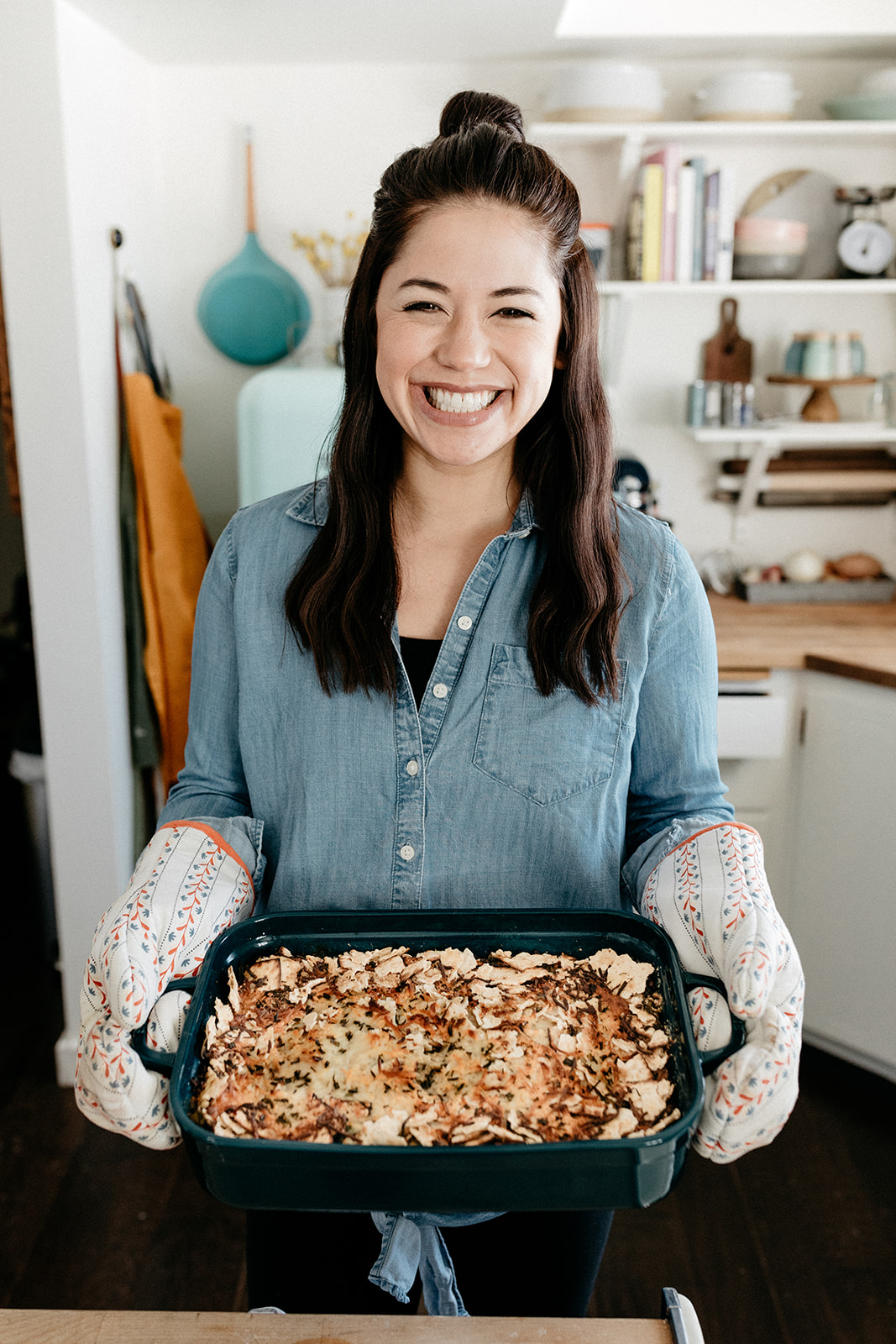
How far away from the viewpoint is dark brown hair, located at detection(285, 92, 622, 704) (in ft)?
3.38

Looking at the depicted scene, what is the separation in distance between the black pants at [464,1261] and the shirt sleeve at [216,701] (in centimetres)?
42

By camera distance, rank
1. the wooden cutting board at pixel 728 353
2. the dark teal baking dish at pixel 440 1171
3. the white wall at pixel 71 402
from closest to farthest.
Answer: the dark teal baking dish at pixel 440 1171
the white wall at pixel 71 402
the wooden cutting board at pixel 728 353

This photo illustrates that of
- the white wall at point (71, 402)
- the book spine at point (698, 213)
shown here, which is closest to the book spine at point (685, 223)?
the book spine at point (698, 213)

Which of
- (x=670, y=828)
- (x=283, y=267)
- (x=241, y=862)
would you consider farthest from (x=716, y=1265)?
(x=283, y=267)

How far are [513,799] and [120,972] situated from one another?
0.42 m

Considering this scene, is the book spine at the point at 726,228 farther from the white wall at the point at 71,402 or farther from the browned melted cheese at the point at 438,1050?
the browned melted cheese at the point at 438,1050

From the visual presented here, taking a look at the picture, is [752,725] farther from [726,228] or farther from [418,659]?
[418,659]

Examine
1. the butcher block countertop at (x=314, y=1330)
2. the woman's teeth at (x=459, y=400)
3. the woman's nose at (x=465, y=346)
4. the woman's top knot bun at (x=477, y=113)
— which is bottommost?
the butcher block countertop at (x=314, y=1330)

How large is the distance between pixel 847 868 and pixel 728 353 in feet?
4.24

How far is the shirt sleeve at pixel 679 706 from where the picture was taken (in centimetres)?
110

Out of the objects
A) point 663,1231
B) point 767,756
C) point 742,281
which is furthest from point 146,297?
point 663,1231

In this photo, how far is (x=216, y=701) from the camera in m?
1.16

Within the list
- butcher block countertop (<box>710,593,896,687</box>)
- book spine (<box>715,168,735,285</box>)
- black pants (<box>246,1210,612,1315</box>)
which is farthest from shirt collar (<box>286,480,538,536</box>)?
book spine (<box>715,168,735,285</box>)

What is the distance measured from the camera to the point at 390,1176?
2.20 feet
